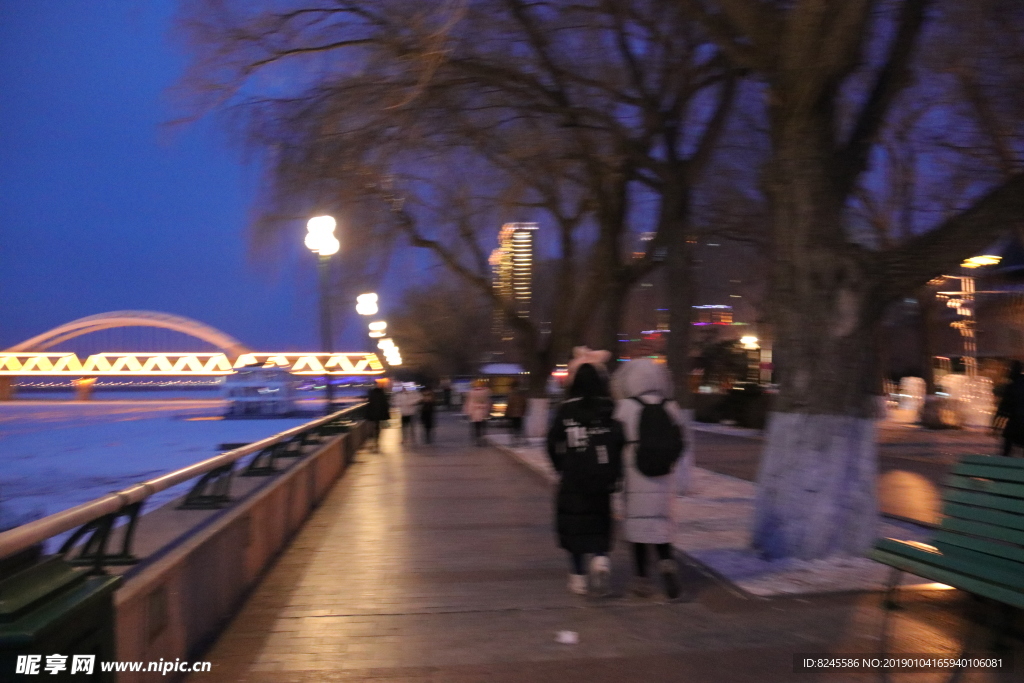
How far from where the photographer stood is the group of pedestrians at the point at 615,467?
6.59 metres

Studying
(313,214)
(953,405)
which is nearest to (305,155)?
(313,214)

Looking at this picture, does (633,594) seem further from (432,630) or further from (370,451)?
(370,451)

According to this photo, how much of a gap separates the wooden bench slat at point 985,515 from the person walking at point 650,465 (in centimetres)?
188

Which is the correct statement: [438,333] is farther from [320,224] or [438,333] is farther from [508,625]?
[508,625]

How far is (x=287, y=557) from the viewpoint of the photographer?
8.83 meters

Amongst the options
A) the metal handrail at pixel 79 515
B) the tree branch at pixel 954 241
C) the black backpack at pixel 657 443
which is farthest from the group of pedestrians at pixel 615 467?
the metal handrail at pixel 79 515

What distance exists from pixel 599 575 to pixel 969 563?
2.51 m

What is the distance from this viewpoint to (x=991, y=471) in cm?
604

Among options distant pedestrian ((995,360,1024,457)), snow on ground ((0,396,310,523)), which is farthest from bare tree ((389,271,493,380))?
distant pedestrian ((995,360,1024,457))

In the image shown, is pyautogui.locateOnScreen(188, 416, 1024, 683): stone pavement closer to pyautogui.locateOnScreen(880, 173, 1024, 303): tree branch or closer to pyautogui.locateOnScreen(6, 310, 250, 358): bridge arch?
pyautogui.locateOnScreen(880, 173, 1024, 303): tree branch

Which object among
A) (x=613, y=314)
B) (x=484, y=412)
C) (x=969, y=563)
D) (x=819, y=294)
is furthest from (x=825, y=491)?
(x=484, y=412)

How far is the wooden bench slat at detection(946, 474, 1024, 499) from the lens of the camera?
5.71m

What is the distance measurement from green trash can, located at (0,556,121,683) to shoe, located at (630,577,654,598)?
397 cm

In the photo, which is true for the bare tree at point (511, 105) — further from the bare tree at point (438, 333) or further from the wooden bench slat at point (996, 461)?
the bare tree at point (438, 333)
